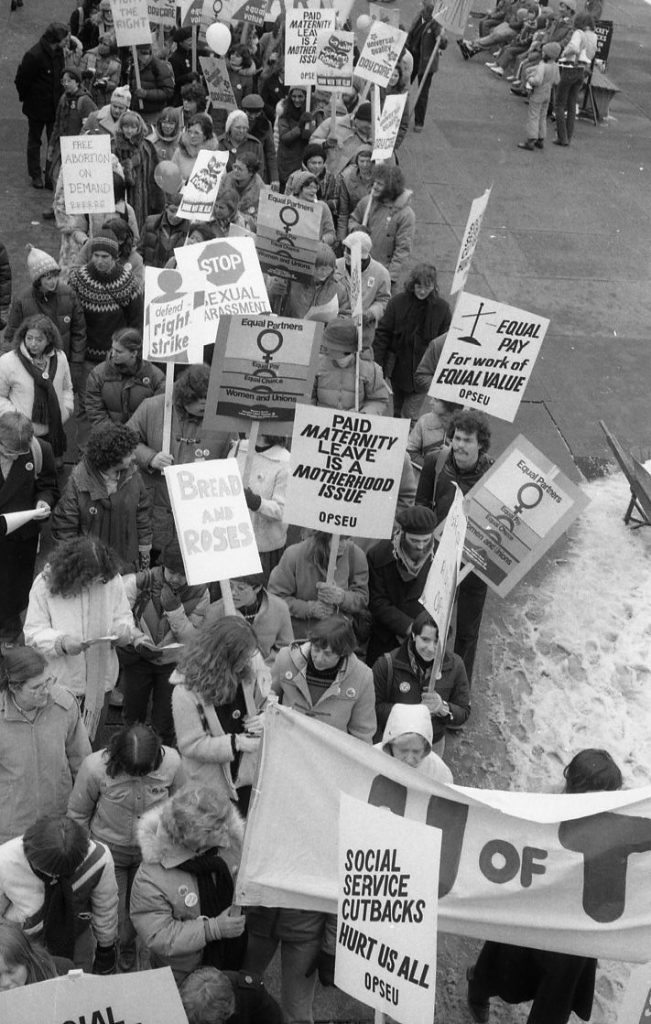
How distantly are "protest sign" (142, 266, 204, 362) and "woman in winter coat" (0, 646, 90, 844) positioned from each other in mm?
2785

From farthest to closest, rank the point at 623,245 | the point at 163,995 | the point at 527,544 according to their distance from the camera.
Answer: the point at 623,245, the point at 527,544, the point at 163,995

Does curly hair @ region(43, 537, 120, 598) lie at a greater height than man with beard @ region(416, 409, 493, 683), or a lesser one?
greater

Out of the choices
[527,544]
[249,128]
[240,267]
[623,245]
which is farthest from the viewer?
[623,245]

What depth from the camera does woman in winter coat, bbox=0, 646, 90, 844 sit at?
4859 mm

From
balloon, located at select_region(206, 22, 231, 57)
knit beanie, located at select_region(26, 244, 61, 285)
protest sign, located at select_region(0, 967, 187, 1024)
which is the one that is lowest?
balloon, located at select_region(206, 22, 231, 57)

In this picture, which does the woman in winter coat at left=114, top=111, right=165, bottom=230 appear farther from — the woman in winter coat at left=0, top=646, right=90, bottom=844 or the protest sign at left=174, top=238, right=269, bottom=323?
the woman in winter coat at left=0, top=646, right=90, bottom=844

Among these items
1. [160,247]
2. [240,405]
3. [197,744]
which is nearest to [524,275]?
[160,247]

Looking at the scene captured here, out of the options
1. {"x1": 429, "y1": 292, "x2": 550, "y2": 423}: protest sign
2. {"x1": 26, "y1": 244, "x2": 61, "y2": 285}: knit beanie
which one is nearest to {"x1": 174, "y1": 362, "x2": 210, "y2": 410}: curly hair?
{"x1": 429, "y1": 292, "x2": 550, "y2": 423}: protest sign

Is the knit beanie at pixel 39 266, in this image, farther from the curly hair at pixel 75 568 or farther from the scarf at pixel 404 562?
the scarf at pixel 404 562

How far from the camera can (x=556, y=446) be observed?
10242mm

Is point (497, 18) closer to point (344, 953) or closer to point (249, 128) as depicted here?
point (249, 128)

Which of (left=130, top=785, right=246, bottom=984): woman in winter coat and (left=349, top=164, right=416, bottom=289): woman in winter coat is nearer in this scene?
(left=130, top=785, right=246, bottom=984): woman in winter coat

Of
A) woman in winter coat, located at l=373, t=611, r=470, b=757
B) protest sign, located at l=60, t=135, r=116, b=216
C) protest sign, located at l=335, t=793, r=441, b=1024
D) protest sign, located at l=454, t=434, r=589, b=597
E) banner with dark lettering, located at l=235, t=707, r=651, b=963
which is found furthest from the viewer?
protest sign, located at l=60, t=135, r=116, b=216

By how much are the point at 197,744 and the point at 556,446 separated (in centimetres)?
599
